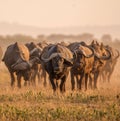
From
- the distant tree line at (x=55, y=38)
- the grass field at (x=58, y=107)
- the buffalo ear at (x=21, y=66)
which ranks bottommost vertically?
the grass field at (x=58, y=107)

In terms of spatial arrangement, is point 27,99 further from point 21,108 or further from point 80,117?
point 80,117

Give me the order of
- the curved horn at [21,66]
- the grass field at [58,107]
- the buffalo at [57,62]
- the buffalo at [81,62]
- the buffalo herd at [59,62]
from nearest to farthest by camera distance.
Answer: the grass field at [58,107] < the buffalo at [57,62] < the buffalo herd at [59,62] < the buffalo at [81,62] < the curved horn at [21,66]

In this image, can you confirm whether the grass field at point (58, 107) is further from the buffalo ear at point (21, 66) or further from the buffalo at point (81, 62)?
the buffalo ear at point (21, 66)

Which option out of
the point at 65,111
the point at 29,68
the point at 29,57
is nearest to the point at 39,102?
the point at 65,111

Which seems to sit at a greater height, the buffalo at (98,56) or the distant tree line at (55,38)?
the distant tree line at (55,38)

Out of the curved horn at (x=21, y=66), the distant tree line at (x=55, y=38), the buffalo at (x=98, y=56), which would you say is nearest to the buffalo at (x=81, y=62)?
the buffalo at (x=98, y=56)

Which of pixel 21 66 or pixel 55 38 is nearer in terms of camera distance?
pixel 21 66

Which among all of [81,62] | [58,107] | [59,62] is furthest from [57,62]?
[58,107]

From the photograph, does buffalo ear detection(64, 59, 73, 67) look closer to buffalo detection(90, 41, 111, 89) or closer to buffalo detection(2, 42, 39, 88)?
buffalo detection(2, 42, 39, 88)

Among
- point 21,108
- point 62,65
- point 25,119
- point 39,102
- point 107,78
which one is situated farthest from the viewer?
point 107,78

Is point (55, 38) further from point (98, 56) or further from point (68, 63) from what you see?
point (68, 63)

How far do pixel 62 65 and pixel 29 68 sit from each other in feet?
11.5

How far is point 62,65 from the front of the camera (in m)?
17.6

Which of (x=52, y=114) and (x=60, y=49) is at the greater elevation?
(x=60, y=49)
